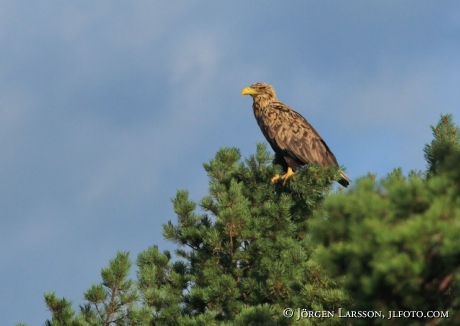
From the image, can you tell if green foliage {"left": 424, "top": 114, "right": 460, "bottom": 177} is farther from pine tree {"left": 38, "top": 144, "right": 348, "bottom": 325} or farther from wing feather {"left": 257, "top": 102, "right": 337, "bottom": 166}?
wing feather {"left": 257, "top": 102, "right": 337, "bottom": 166}

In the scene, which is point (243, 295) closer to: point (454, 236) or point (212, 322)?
point (212, 322)

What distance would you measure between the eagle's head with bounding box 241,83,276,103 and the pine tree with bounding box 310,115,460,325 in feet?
33.6

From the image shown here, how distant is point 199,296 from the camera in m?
9.45

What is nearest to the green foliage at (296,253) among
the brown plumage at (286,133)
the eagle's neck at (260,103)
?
the brown plumage at (286,133)

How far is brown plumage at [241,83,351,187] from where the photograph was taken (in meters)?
13.5

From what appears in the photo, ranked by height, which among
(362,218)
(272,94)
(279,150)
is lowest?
(362,218)

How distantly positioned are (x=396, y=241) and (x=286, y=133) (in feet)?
32.6

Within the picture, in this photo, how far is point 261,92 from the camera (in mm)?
14734

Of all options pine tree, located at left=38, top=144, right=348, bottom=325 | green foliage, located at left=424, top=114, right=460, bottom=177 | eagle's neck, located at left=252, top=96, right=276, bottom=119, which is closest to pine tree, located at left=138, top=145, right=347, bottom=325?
pine tree, located at left=38, top=144, right=348, bottom=325

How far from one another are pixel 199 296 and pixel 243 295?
60cm

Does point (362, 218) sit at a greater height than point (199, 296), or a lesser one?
lesser

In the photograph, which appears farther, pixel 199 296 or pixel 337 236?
pixel 199 296

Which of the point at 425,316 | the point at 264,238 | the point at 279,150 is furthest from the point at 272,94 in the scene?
the point at 425,316

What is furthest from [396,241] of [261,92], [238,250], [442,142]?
[261,92]
